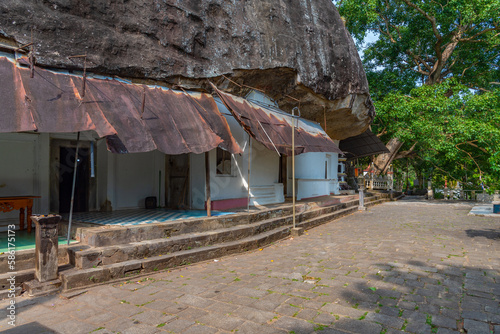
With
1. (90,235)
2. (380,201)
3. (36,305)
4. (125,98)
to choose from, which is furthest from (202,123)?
(380,201)

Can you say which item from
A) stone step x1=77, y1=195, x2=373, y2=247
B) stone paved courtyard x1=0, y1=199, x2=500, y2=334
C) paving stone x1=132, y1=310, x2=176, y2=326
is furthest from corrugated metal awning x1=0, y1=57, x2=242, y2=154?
paving stone x1=132, y1=310, x2=176, y2=326

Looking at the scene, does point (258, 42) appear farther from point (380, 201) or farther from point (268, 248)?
point (380, 201)

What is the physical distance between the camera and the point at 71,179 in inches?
324

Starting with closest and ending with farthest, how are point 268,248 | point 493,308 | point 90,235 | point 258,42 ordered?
1. point 493,308
2. point 90,235
3. point 268,248
4. point 258,42

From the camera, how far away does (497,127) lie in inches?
663

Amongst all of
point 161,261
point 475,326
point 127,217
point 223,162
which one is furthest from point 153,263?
point 223,162

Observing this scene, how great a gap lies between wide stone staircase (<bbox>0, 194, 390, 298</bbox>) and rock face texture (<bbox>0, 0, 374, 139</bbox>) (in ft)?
10.7

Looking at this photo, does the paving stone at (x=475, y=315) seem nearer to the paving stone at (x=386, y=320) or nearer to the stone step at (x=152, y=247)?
the paving stone at (x=386, y=320)

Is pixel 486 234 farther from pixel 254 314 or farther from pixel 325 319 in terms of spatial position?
pixel 254 314

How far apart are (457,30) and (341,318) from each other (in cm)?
2073

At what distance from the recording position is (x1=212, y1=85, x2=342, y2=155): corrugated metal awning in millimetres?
7164

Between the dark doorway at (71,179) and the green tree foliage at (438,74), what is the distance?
50.6ft

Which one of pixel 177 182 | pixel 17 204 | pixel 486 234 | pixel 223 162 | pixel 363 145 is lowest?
pixel 486 234

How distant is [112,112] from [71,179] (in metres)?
3.74
